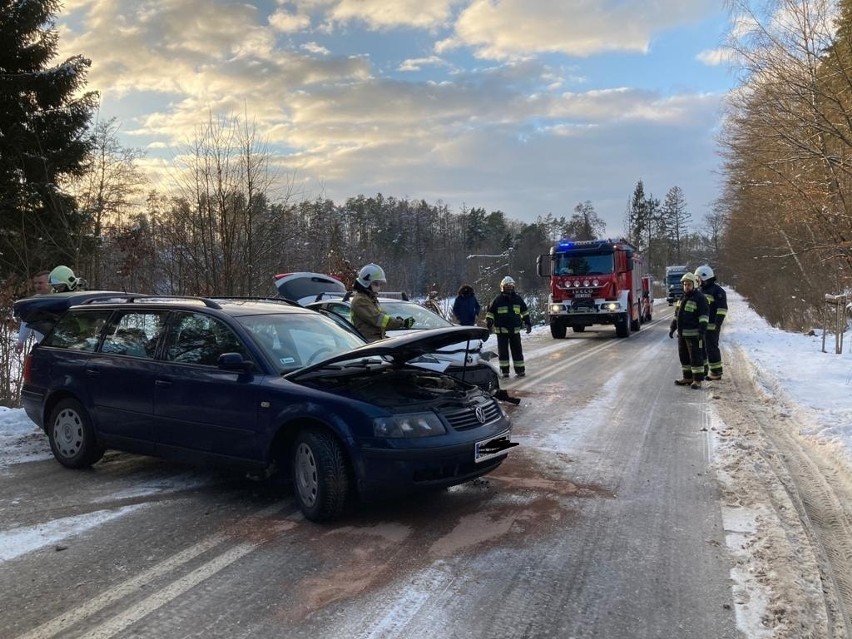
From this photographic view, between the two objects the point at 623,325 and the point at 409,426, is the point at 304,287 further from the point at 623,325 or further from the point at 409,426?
the point at 623,325

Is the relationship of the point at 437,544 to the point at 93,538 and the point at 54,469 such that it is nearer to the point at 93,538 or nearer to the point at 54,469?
the point at 93,538

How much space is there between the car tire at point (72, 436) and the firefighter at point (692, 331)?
890 centimetres

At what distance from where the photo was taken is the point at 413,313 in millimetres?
9719

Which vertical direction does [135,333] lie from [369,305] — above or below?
below

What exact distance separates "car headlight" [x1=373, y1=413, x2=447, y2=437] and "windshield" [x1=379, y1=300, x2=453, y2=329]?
5077 mm

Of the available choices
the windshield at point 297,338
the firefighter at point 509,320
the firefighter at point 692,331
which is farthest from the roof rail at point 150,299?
the firefighter at point 692,331

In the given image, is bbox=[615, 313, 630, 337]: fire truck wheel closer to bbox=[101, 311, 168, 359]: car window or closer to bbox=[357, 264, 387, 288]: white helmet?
bbox=[357, 264, 387, 288]: white helmet

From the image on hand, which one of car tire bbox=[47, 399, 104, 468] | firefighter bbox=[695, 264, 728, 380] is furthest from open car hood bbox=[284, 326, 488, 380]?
firefighter bbox=[695, 264, 728, 380]

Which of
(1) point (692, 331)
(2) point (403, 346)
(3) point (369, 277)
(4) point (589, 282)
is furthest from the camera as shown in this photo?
(4) point (589, 282)

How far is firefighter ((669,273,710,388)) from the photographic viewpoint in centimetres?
1046

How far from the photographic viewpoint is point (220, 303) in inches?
217

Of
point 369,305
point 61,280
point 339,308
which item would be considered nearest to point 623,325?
point 339,308

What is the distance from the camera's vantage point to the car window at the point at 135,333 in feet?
17.6

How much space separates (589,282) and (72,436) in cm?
1612
